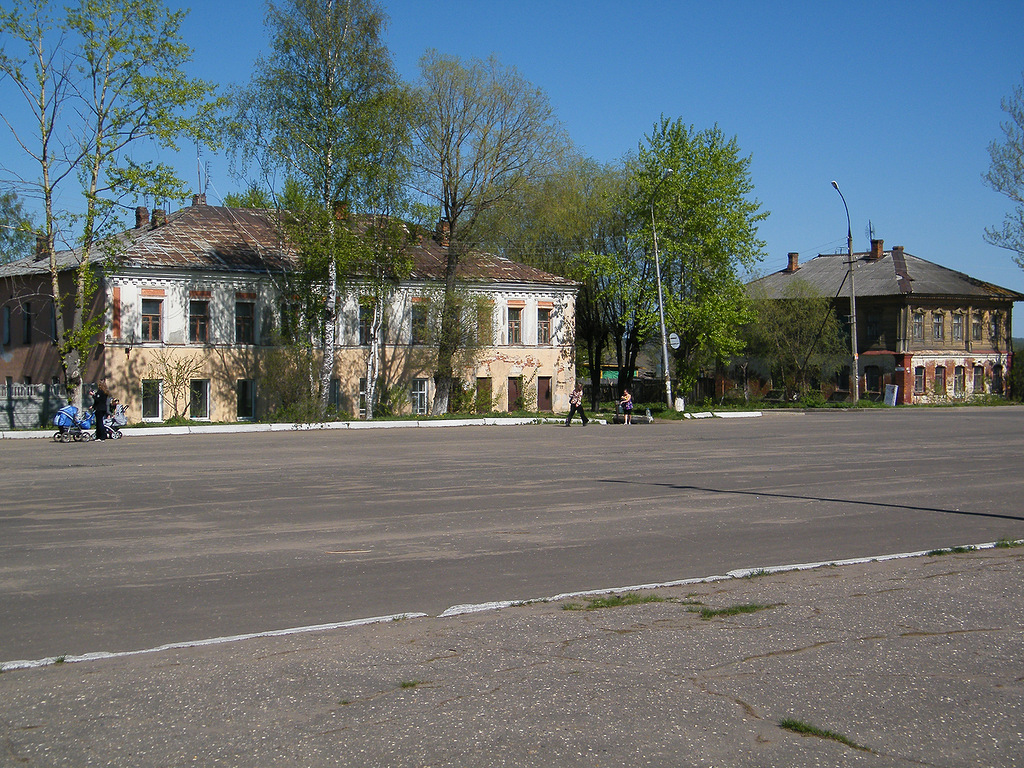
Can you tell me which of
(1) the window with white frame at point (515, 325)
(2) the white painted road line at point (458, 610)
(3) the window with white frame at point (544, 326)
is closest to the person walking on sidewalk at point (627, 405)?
(1) the window with white frame at point (515, 325)

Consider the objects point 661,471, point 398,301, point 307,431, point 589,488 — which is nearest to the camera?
point 589,488

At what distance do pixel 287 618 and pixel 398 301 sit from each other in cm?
4046

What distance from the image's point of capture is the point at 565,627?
6953 millimetres

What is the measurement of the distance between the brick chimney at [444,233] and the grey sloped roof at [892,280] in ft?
96.1

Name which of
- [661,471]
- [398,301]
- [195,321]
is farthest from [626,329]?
[661,471]

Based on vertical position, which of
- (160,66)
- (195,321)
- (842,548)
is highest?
(160,66)

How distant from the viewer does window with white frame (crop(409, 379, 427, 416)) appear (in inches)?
1902

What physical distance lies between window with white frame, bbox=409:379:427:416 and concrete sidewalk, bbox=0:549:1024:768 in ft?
135

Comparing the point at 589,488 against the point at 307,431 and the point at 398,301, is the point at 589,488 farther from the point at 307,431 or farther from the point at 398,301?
the point at 398,301

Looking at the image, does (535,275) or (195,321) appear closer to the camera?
(195,321)

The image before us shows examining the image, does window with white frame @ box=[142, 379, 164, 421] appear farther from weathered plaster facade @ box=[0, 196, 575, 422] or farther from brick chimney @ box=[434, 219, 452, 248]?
brick chimney @ box=[434, 219, 452, 248]

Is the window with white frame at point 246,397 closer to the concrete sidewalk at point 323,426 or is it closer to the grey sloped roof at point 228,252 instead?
the grey sloped roof at point 228,252

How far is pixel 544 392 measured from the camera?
169 feet

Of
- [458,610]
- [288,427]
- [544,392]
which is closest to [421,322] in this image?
[544,392]
